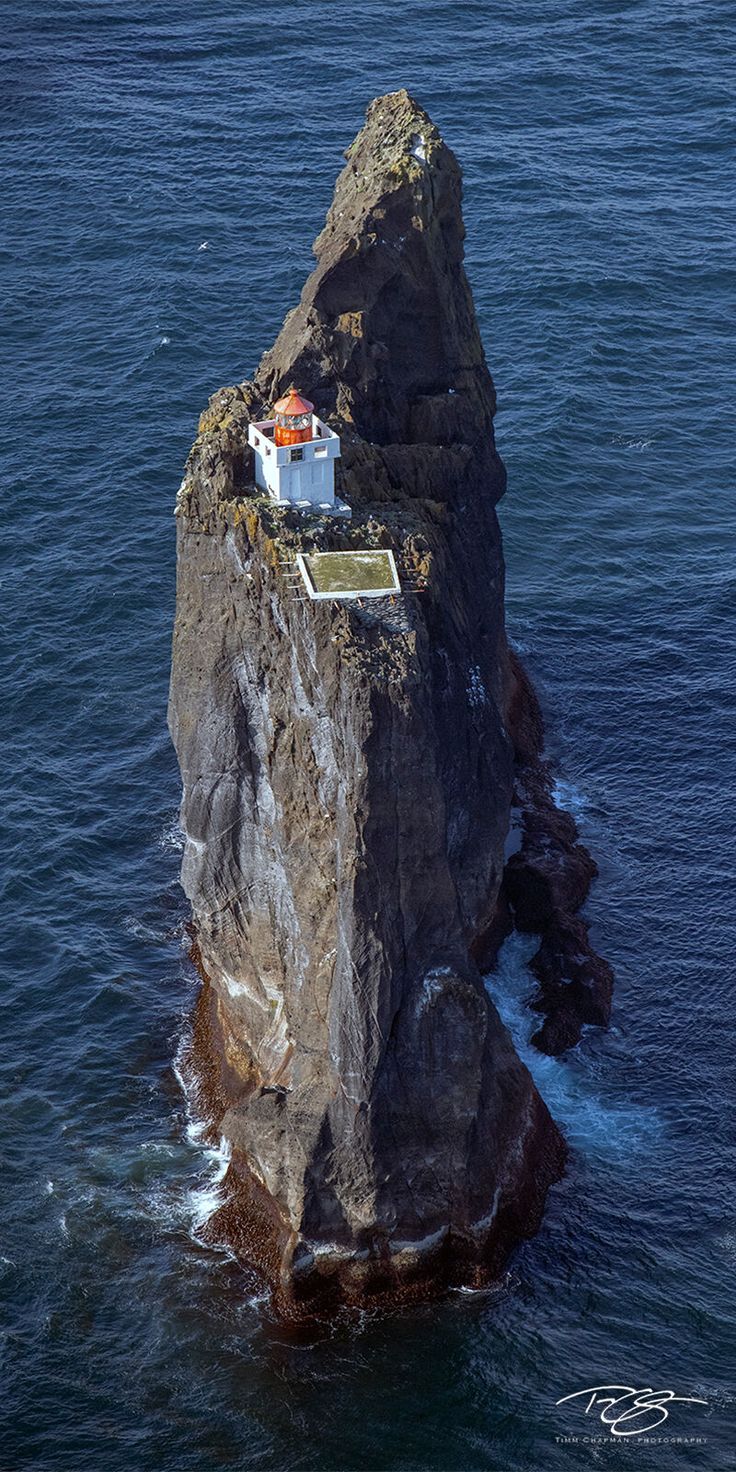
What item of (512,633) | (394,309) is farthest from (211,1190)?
(512,633)

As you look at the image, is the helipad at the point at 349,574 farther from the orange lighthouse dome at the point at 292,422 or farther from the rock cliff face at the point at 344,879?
the orange lighthouse dome at the point at 292,422

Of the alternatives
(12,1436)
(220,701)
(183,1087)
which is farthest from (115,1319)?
(220,701)

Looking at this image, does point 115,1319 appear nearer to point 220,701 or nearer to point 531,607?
point 220,701

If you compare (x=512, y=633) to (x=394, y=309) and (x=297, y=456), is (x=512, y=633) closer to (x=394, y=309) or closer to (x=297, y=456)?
(x=394, y=309)

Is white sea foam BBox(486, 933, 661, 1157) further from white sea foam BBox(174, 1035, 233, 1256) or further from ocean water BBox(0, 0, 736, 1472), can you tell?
white sea foam BBox(174, 1035, 233, 1256)

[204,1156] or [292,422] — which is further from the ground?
[292,422]

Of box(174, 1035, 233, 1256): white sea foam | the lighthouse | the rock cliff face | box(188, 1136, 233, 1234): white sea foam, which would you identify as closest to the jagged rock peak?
the rock cliff face
